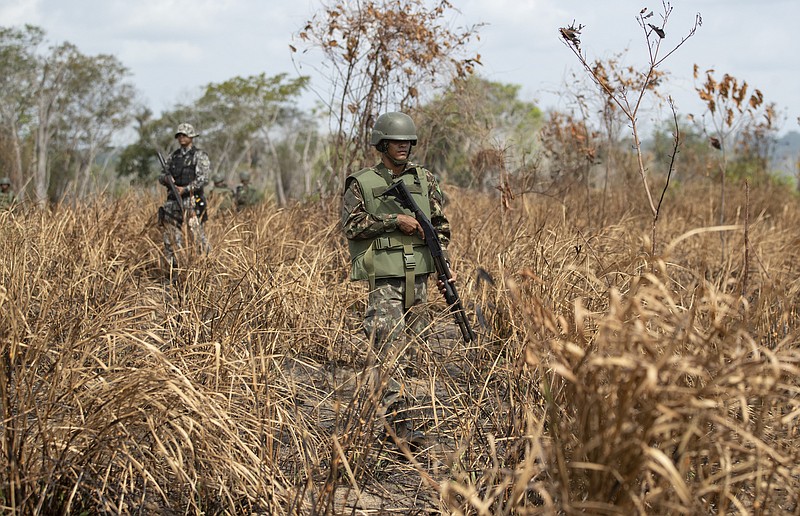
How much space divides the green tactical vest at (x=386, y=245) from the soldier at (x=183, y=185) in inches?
137

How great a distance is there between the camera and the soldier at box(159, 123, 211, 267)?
692cm

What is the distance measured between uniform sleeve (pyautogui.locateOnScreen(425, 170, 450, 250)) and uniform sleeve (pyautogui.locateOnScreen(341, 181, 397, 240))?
292 mm

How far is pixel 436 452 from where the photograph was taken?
10.5 ft

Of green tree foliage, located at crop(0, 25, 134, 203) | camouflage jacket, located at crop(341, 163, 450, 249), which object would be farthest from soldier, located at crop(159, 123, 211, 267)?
green tree foliage, located at crop(0, 25, 134, 203)

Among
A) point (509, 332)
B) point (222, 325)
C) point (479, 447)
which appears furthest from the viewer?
point (509, 332)

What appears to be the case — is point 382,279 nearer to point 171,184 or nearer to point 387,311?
point 387,311

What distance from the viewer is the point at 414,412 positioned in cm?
350

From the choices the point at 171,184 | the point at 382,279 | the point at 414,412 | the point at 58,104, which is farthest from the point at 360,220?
the point at 58,104

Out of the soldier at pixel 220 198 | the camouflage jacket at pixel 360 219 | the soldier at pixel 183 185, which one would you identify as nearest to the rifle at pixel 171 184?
the soldier at pixel 183 185

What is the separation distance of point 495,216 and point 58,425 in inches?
192

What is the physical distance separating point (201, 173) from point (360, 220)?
4.25 metres

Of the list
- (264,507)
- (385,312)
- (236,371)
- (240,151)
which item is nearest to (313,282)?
(385,312)

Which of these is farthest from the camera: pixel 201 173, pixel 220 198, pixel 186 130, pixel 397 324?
pixel 220 198

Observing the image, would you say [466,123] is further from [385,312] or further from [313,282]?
[385,312]
